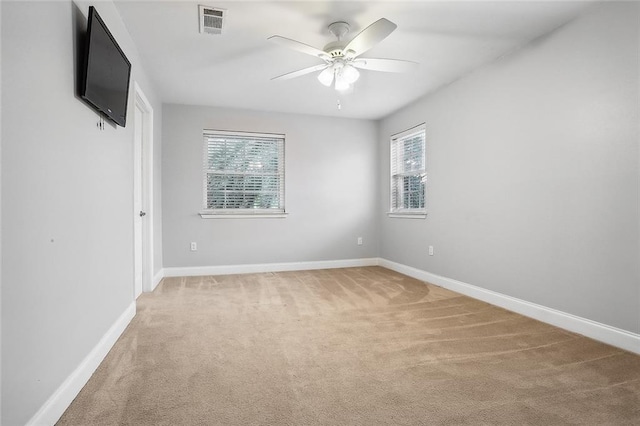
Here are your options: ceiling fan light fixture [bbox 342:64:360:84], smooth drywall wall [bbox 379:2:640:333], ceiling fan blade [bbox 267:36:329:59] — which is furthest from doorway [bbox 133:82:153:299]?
smooth drywall wall [bbox 379:2:640:333]

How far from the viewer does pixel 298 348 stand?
2.18 m

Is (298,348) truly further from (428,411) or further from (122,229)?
(122,229)

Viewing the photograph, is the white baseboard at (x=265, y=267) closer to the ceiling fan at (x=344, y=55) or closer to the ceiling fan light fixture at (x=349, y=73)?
the ceiling fan at (x=344, y=55)

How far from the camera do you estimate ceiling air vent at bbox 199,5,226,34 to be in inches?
93.0

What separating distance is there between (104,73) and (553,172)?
325 cm

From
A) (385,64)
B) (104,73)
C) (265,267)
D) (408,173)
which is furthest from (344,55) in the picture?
(265,267)

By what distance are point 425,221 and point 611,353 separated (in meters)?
2.37

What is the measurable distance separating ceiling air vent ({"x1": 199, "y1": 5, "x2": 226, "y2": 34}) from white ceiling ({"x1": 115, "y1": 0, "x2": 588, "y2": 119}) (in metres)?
0.05

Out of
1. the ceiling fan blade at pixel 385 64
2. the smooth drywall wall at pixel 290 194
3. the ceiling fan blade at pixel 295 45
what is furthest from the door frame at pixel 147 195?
the ceiling fan blade at pixel 385 64

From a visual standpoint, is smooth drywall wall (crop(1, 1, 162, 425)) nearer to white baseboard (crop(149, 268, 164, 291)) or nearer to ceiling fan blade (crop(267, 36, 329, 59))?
ceiling fan blade (crop(267, 36, 329, 59))

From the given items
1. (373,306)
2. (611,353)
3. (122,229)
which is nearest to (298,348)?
(373,306)

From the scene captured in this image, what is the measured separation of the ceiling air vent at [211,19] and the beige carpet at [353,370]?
2.32 meters

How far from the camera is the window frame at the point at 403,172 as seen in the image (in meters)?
4.38

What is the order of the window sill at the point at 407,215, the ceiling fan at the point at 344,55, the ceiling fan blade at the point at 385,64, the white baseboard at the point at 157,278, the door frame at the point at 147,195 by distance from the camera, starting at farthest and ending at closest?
the window sill at the point at 407,215
the white baseboard at the point at 157,278
the door frame at the point at 147,195
the ceiling fan blade at the point at 385,64
the ceiling fan at the point at 344,55
